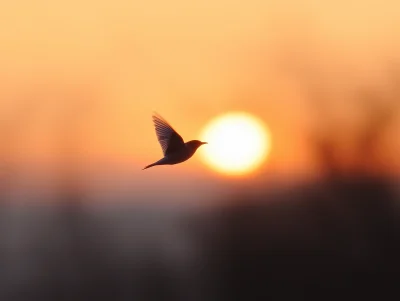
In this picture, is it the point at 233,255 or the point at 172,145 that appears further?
the point at 233,255

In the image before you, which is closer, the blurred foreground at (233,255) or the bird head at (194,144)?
the bird head at (194,144)

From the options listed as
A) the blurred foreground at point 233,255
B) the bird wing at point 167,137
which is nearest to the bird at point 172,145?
the bird wing at point 167,137

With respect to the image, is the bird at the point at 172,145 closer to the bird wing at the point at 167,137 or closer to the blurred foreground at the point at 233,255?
the bird wing at the point at 167,137

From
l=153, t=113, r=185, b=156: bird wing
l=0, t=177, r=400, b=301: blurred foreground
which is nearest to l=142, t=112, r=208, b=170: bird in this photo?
l=153, t=113, r=185, b=156: bird wing

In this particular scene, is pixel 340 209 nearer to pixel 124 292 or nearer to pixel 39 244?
pixel 124 292

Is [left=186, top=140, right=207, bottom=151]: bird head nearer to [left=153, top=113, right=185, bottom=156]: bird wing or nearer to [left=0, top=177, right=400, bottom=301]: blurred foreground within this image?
[left=153, top=113, right=185, bottom=156]: bird wing

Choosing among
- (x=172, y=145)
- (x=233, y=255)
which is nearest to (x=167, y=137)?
(x=172, y=145)

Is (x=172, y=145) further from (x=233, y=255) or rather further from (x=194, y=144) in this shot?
(x=233, y=255)

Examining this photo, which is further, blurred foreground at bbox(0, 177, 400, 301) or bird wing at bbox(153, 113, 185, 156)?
blurred foreground at bbox(0, 177, 400, 301)
